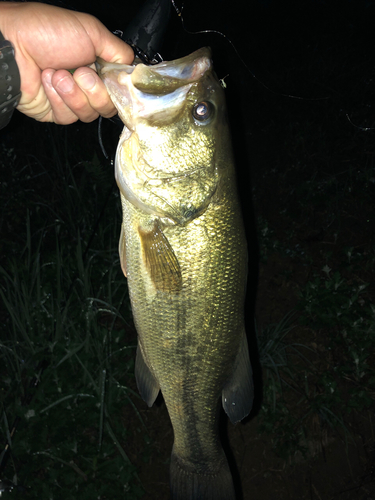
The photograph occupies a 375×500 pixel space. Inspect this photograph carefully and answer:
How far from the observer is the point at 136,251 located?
1.55 metres

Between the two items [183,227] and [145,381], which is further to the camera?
[145,381]

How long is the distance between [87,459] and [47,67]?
2.79 m

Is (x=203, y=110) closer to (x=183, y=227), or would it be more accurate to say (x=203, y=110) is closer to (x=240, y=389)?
(x=183, y=227)

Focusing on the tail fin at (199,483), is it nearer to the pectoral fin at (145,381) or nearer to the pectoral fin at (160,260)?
the pectoral fin at (145,381)

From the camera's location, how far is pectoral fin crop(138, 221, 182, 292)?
1476 mm

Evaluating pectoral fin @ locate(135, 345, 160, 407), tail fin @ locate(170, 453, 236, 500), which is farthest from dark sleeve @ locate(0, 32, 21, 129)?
tail fin @ locate(170, 453, 236, 500)

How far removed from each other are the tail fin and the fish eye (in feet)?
5.45

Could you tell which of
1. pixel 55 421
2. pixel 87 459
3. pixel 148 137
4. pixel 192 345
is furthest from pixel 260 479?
pixel 148 137

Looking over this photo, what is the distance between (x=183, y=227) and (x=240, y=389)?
81cm

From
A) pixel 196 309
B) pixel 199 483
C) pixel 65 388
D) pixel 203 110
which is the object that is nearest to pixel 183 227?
pixel 196 309

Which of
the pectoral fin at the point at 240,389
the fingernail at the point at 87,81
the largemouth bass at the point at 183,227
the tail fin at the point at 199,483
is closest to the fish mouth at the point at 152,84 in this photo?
the largemouth bass at the point at 183,227

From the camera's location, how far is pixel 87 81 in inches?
62.8

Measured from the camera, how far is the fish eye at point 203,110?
1.43m

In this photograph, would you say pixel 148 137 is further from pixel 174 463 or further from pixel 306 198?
pixel 306 198
